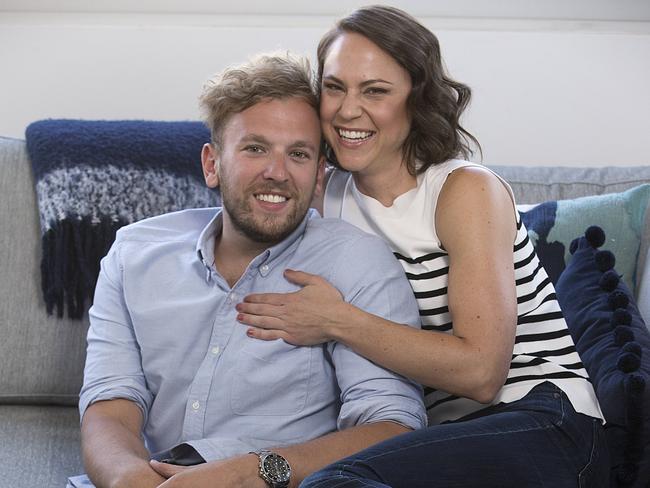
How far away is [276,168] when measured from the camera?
181 centimetres

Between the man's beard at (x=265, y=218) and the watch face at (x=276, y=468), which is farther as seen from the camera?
the man's beard at (x=265, y=218)

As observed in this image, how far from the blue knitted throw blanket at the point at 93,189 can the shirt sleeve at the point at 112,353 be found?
1.02 ft

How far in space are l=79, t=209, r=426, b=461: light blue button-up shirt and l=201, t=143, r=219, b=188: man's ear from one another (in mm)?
81

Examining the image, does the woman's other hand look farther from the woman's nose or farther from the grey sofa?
the grey sofa

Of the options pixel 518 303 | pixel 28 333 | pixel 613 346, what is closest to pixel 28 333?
pixel 28 333

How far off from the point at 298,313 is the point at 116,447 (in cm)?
38

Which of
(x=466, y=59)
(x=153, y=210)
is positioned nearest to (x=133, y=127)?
(x=153, y=210)

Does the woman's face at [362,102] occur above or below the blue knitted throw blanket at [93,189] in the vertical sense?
above

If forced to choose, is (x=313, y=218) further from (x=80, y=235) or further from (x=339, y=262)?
(x=80, y=235)

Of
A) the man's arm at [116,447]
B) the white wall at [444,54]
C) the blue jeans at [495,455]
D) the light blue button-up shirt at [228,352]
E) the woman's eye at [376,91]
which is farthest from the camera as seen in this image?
the white wall at [444,54]

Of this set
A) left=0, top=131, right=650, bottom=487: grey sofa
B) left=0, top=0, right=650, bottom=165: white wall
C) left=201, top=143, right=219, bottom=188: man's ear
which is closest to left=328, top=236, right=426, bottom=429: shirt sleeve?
left=201, top=143, right=219, bottom=188: man's ear

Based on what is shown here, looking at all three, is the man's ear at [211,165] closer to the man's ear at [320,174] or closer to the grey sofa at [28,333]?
the man's ear at [320,174]

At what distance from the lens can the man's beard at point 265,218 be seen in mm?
1837

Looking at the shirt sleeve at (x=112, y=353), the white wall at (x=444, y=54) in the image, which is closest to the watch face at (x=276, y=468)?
the shirt sleeve at (x=112, y=353)
